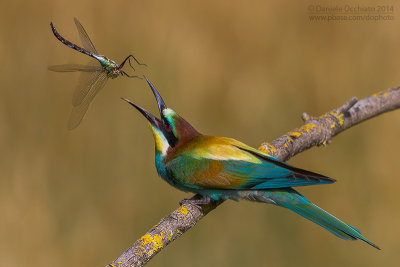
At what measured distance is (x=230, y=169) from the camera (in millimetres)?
1935

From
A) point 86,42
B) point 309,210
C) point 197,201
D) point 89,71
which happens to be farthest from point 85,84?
point 309,210

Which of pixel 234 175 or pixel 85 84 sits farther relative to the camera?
pixel 85 84

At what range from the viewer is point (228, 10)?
2.82 m

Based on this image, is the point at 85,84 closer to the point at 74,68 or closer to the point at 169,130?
the point at 74,68

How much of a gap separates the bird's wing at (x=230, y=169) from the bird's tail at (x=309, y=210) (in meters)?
0.05

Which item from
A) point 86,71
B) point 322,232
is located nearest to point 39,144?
point 86,71

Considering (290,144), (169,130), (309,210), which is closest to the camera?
(309,210)

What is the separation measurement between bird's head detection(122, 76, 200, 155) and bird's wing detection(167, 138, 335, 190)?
0.08 meters

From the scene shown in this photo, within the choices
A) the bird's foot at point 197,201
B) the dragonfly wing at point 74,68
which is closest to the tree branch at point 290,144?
the bird's foot at point 197,201

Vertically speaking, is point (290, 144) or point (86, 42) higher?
point (86, 42)

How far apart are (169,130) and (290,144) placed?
1.49 ft

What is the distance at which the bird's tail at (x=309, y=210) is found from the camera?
1.81 metres

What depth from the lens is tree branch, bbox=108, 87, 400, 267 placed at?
1524 mm

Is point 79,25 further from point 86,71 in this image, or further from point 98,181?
point 98,181
